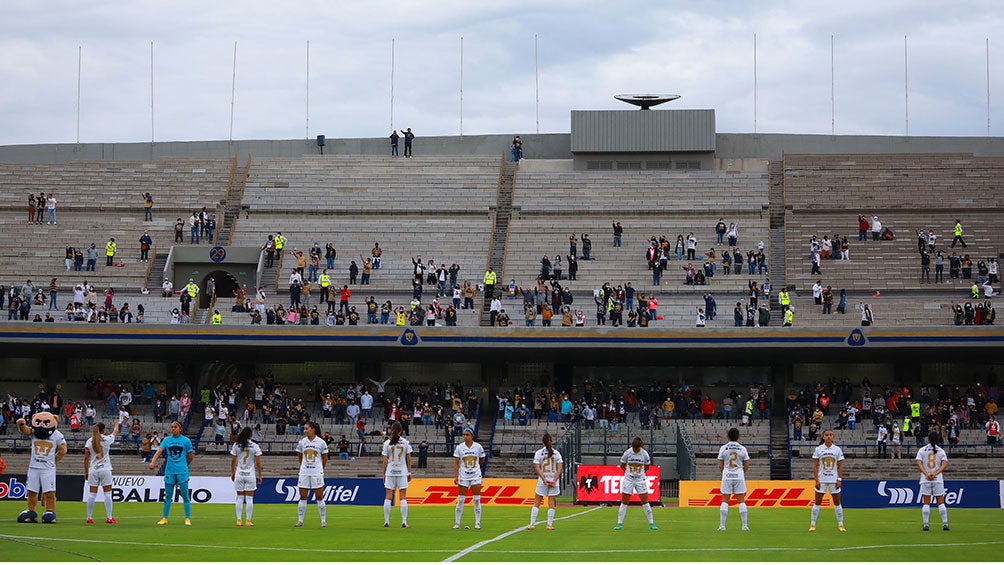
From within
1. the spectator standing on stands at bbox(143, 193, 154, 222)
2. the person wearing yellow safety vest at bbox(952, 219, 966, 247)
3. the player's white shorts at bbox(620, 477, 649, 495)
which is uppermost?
the spectator standing on stands at bbox(143, 193, 154, 222)

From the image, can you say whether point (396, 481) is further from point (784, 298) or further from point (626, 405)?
point (784, 298)

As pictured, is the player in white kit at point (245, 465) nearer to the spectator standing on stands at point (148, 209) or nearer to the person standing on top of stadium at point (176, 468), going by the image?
the person standing on top of stadium at point (176, 468)

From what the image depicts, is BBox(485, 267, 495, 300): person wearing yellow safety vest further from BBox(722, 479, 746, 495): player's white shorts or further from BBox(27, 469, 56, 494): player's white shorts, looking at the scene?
BBox(27, 469, 56, 494): player's white shorts

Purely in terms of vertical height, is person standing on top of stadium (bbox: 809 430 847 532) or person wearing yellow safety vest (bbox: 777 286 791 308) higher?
person wearing yellow safety vest (bbox: 777 286 791 308)

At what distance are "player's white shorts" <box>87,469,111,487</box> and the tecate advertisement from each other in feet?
74.1

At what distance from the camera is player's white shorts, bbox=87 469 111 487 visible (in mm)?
24375

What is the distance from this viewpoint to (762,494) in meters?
38.7

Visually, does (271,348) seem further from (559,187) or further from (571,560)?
(571,560)

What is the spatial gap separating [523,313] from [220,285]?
1781 cm

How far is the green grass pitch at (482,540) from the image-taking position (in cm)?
1916

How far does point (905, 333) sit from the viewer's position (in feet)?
165

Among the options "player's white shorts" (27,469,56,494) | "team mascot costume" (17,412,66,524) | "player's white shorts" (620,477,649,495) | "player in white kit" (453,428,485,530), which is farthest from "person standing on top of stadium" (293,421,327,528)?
"player's white shorts" (620,477,649,495)

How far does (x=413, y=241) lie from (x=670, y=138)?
17.1 meters

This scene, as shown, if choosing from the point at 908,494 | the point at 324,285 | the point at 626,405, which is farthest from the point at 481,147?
the point at 908,494
